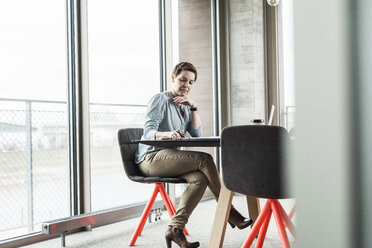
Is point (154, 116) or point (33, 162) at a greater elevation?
point (154, 116)

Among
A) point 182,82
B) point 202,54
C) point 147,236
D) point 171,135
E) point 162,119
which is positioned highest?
point 202,54

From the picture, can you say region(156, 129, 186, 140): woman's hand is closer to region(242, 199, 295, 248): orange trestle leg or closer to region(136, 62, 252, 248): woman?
region(136, 62, 252, 248): woman

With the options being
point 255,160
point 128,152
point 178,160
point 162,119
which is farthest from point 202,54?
point 255,160

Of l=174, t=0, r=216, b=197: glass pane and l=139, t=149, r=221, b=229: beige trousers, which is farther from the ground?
l=174, t=0, r=216, b=197: glass pane

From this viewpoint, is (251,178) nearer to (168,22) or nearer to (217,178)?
(217,178)

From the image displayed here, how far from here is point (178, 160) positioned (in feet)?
7.97

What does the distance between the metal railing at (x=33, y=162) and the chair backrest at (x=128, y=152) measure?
63 cm

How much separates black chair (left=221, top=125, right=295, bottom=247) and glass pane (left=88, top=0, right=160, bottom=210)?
67.7 inches

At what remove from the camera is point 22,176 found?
296 centimetres

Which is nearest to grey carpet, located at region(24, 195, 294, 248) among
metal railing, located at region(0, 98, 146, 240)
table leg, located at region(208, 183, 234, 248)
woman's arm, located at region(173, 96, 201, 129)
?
metal railing, located at region(0, 98, 146, 240)

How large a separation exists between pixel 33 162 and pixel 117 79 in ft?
3.44

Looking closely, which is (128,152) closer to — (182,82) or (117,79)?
(182,82)

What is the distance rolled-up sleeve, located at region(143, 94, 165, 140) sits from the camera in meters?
2.50

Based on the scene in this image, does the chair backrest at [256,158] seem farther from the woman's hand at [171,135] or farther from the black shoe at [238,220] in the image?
the black shoe at [238,220]
